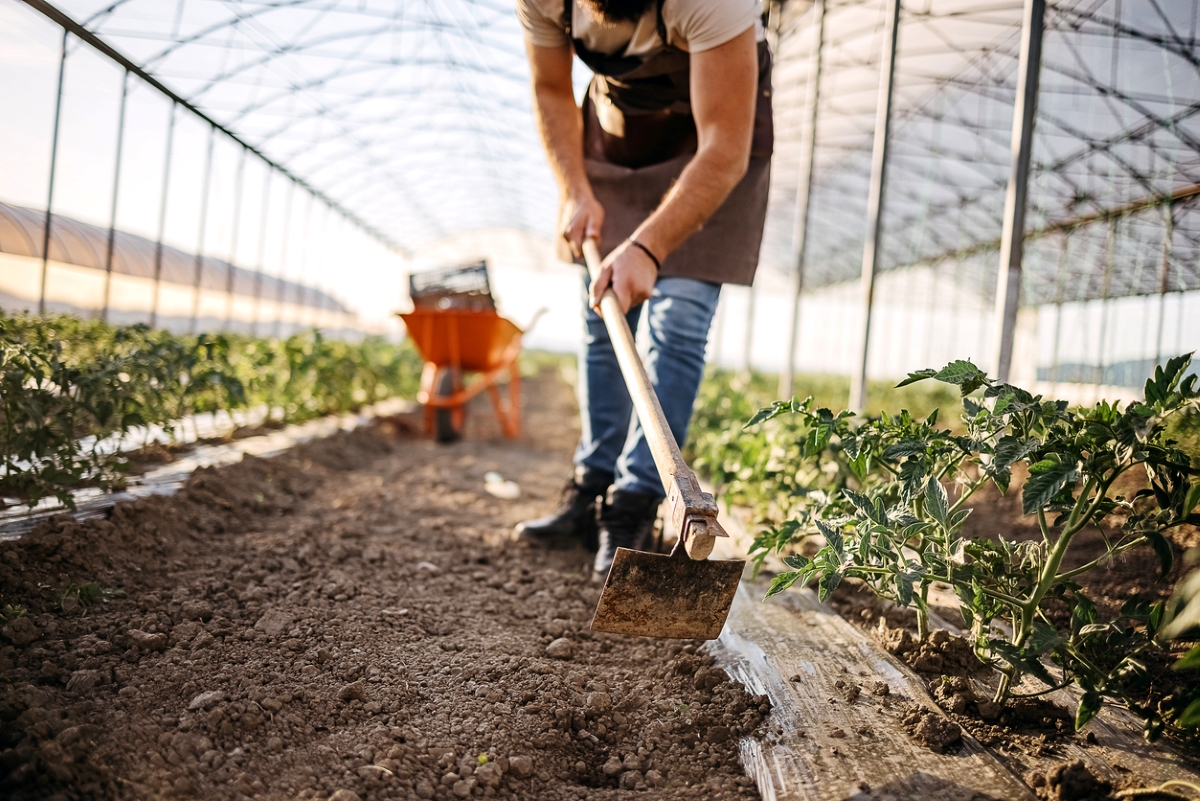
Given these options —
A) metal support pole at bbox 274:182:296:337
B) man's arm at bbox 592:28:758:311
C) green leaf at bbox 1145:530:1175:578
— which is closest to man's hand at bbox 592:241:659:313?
man's arm at bbox 592:28:758:311

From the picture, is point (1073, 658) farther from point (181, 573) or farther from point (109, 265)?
point (109, 265)

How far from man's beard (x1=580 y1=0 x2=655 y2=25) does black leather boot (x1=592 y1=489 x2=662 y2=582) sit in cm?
126

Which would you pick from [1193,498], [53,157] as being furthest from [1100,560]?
[53,157]

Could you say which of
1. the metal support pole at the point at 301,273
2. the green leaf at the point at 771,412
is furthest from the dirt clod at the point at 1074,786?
the metal support pole at the point at 301,273

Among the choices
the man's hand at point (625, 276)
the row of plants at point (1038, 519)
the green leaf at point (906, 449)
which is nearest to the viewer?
the row of plants at point (1038, 519)

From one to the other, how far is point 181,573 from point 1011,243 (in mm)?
3389

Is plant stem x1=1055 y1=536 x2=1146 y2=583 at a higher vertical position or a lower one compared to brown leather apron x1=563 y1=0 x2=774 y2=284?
lower

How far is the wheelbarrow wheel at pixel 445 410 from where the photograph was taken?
5.36 metres

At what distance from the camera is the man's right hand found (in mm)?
2145

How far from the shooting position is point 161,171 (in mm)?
7750

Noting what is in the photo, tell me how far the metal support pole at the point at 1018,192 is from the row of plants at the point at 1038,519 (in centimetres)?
197

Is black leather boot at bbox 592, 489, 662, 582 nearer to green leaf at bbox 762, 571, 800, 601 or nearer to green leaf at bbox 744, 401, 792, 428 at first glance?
green leaf at bbox 744, 401, 792, 428

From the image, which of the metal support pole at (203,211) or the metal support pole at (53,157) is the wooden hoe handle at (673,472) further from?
the metal support pole at (203,211)

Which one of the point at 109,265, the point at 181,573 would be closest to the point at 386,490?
the point at 181,573
